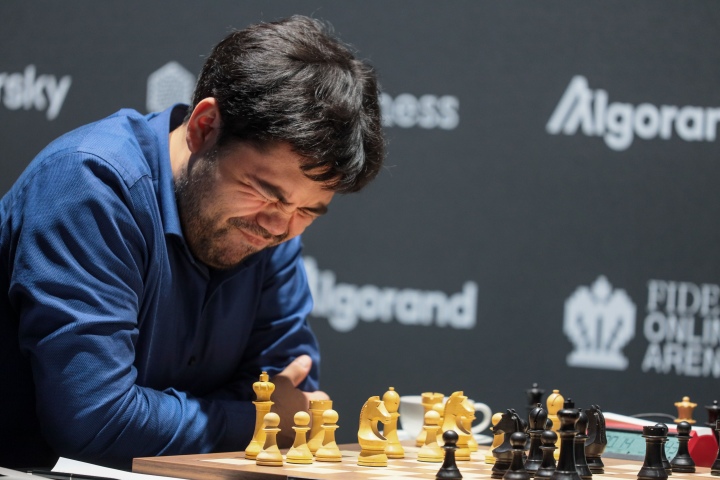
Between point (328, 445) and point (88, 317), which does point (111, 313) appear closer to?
point (88, 317)

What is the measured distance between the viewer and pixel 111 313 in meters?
1.45

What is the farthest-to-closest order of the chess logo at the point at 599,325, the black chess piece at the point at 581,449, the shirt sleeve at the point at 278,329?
the chess logo at the point at 599,325, the shirt sleeve at the point at 278,329, the black chess piece at the point at 581,449

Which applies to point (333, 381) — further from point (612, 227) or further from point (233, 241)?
point (233, 241)

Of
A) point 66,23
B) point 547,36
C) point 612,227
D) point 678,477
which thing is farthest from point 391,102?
point 678,477

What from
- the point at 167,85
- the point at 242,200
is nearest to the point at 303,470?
the point at 242,200

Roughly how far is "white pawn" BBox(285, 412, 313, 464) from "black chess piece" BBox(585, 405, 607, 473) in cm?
42

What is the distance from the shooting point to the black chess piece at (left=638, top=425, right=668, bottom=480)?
1260 mm

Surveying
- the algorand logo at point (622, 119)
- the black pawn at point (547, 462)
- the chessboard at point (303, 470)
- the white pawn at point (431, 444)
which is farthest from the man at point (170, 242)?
the algorand logo at point (622, 119)

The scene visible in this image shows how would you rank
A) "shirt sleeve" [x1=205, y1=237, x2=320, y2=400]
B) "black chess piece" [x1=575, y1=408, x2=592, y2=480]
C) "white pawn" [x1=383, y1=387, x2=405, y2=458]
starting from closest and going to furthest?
1. "black chess piece" [x1=575, y1=408, x2=592, y2=480]
2. "white pawn" [x1=383, y1=387, x2=405, y2=458]
3. "shirt sleeve" [x1=205, y1=237, x2=320, y2=400]

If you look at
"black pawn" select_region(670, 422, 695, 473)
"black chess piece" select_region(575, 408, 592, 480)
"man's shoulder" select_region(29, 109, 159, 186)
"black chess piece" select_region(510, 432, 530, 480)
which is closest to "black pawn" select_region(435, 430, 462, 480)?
"black chess piece" select_region(510, 432, 530, 480)

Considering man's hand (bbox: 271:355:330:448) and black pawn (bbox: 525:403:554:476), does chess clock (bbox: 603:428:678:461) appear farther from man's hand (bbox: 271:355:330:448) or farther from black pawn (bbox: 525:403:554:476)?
man's hand (bbox: 271:355:330:448)

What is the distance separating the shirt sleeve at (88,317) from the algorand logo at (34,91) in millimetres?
1942

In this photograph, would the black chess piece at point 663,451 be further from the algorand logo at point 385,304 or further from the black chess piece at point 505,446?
the algorand logo at point 385,304

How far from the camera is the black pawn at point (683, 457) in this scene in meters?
1.46
